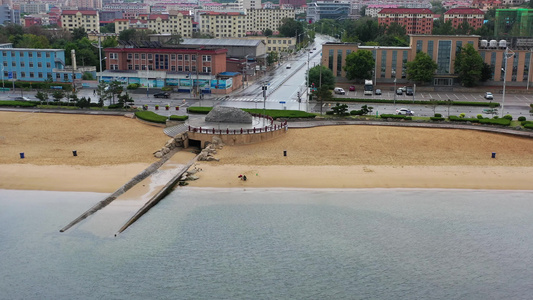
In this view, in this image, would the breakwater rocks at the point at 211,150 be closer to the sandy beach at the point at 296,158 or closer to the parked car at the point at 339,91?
the sandy beach at the point at 296,158

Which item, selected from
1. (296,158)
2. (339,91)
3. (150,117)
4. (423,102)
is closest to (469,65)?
(423,102)

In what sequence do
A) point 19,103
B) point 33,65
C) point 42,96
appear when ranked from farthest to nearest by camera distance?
point 33,65, point 42,96, point 19,103

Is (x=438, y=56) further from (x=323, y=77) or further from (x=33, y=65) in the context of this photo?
(x=33, y=65)

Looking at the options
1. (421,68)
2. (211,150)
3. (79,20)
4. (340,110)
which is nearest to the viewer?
(211,150)

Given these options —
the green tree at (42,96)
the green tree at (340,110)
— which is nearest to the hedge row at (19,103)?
the green tree at (42,96)

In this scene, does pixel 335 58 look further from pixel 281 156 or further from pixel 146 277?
pixel 146 277

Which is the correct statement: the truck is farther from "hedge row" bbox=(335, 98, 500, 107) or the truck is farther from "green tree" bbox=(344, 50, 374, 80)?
"hedge row" bbox=(335, 98, 500, 107)

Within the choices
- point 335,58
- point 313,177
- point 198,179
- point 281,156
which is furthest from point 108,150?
point 335,58
